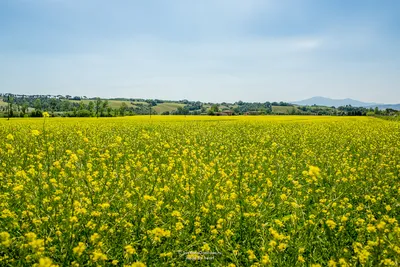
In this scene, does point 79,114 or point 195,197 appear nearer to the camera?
point 195,197

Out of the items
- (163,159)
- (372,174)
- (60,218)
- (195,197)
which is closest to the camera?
(60,218)

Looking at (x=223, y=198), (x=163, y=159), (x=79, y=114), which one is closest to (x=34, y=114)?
(x=79, y=114)

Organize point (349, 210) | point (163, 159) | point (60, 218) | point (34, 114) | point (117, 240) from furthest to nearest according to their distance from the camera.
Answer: point (34, 114)
point (163, 159)
point (349, 210)
point (60, 218)
point (117, 240)

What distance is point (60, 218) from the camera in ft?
13.4

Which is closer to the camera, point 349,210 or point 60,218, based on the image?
point 60,218

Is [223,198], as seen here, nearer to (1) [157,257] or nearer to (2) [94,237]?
(1) [157,257]

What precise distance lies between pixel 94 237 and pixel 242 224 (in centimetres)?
256

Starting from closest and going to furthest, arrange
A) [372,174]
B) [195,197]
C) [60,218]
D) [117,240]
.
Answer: [117,240] < [60,218] < [195,197] < [372,174]

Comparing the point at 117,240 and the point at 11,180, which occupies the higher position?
the point at 11,180

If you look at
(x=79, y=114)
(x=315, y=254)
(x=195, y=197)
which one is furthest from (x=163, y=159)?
(x=79, y=114)

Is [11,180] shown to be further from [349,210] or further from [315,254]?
[349,210]

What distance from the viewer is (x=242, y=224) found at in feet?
15.8

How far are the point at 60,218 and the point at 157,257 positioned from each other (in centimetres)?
152

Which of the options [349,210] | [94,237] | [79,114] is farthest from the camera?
[79,114]
